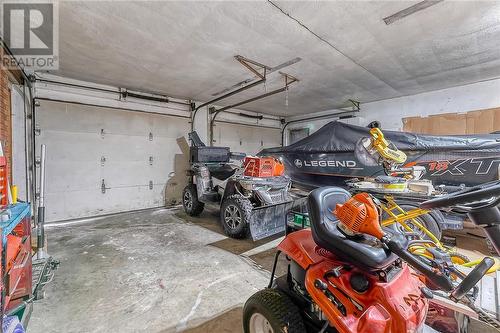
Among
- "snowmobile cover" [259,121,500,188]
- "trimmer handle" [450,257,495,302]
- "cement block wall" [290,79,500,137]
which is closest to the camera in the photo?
"trimmer handle" [450,257,495,302]

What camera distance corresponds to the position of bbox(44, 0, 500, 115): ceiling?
2525 mm

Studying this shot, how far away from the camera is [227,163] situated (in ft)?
18.5

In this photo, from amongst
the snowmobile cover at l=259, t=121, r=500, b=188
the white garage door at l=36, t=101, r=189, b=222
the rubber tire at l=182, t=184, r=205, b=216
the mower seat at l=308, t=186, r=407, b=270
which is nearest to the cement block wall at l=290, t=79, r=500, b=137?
the snowmobile cover at l=259, t=121, r=500, b=188

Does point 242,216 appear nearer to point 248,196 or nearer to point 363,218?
point 248,196

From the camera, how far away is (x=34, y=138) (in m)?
4.29

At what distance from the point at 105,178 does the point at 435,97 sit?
8.27 m

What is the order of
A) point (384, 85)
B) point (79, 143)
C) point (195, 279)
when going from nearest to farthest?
point (195, 279) → point (79, 143) → point (384, 85)

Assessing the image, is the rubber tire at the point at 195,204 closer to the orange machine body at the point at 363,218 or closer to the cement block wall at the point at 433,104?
the orange machine body at the point at 363,218

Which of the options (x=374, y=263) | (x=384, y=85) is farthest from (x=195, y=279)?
(x=384, y=85)

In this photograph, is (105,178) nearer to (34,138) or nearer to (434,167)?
(34,138)

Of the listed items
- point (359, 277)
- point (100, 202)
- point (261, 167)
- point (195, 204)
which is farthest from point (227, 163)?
point (359, 277)

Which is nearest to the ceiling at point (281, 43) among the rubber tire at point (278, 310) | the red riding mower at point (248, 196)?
the red riding mower at point (248, 196)

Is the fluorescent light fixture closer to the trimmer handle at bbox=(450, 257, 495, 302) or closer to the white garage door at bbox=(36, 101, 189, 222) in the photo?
the trimmer handle at bbox=(450, 257, 495, 302)

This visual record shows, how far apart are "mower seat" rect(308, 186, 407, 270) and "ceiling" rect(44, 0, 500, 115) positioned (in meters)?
2.25
